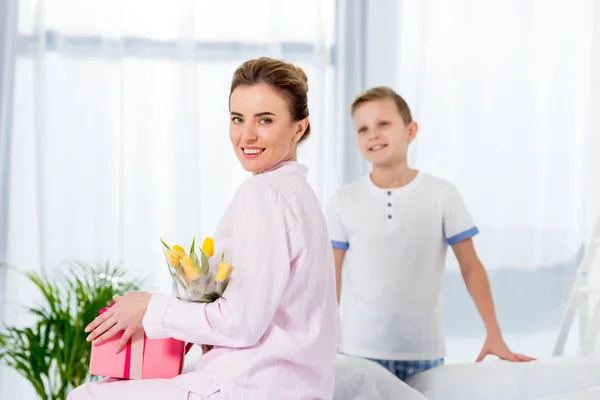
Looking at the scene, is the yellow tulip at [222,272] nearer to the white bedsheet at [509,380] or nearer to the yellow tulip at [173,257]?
the yellow tulip at [173,257]

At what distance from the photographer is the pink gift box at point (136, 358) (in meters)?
1.41

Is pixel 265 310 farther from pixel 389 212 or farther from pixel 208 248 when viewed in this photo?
pixel 389 212

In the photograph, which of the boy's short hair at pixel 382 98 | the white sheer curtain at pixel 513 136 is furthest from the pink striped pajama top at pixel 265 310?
the white sheer curtain at pixel 513 136

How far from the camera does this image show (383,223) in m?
2.39

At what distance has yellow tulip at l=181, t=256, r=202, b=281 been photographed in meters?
1.32

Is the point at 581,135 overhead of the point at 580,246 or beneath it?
overhead

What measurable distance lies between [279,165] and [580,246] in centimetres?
247

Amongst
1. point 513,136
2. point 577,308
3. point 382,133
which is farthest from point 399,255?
point 513,136

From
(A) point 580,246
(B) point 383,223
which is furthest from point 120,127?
(A) point 580,246

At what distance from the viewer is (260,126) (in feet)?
4.74

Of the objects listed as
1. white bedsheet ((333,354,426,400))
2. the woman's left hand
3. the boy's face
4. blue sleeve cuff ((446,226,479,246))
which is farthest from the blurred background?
the woman's left hand

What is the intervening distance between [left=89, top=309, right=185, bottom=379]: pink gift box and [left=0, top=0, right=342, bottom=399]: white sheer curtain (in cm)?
184

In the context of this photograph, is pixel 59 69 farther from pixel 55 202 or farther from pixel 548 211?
pixel 548 211

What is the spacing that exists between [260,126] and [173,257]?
0.98 feet
